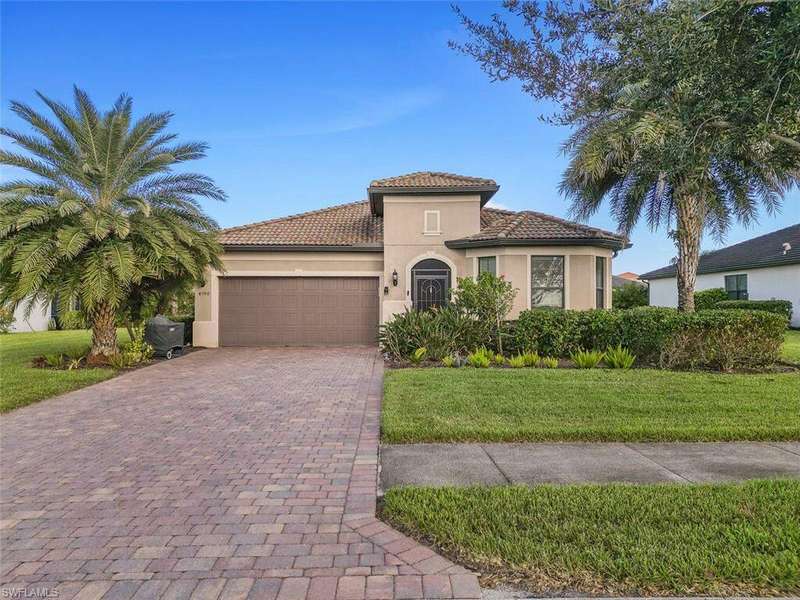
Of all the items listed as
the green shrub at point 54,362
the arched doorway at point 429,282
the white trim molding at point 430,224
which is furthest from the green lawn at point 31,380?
the white trim molding at point 430,224

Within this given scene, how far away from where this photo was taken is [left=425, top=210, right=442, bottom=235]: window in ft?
50.5

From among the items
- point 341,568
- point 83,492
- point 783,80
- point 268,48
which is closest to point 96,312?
point 268,48

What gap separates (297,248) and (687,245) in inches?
480

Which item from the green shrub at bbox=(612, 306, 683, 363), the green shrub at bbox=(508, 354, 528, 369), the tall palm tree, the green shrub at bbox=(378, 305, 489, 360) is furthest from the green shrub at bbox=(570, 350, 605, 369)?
the tall palm tree

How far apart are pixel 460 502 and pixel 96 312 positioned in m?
11.5

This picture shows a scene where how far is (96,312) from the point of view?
11547mm

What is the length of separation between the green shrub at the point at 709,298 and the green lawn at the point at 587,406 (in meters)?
17.6

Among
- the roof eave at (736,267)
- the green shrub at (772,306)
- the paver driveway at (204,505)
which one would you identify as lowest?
the paver driveway at (204,505)

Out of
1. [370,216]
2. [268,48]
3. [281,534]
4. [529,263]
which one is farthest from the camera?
[370,216]

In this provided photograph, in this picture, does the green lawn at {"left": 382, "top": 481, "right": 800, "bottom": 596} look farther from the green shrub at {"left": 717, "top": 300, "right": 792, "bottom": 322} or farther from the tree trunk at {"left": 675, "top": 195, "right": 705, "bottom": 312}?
the green shrub at {"left": 717, "top": 300, "right": 792, "bottom": 322}

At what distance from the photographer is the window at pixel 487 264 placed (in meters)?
14.6

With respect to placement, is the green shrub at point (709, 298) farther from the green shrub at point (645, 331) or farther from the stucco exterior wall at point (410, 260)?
the green shrub at point (645, 331)

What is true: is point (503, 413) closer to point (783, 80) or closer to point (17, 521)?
point (783, 80)

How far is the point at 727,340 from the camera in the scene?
975 centimetres
